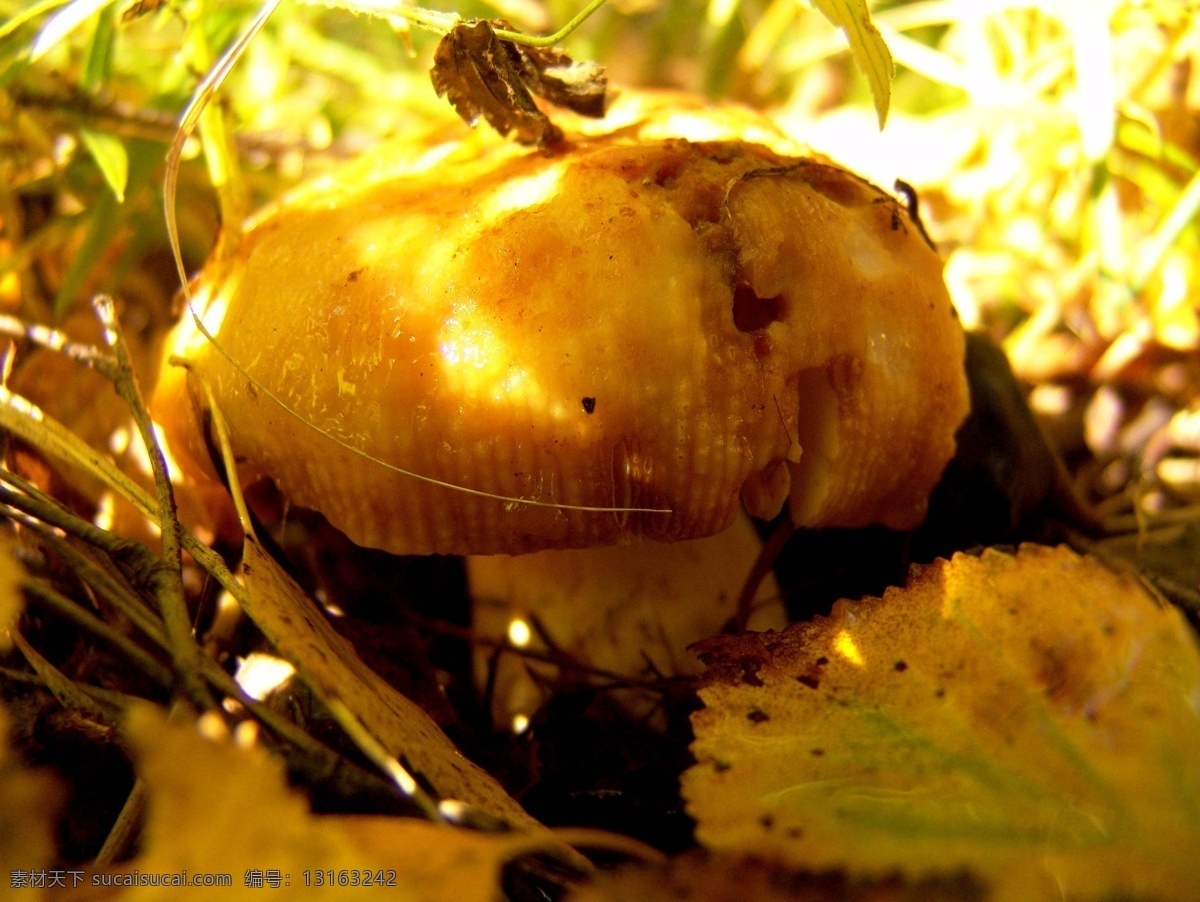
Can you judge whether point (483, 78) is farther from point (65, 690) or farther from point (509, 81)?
point (65, 690)

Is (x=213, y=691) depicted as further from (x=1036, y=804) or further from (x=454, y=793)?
(x=1036, y=804)

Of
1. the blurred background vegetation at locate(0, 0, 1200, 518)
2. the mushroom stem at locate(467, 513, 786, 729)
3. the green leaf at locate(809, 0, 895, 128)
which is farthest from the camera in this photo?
the blurred background vegetation at locate(0, 0, 1200, 518)

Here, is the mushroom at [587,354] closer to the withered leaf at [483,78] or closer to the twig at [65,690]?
the withered leaf at [483,78]

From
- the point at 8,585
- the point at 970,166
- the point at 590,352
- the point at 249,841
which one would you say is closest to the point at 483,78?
the point at 590,352

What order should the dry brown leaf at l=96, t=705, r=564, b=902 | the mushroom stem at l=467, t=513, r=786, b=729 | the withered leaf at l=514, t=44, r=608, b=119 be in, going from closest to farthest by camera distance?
1. the dry brown leaf at l=96, t=705, r=564, b=902
2. the withered leaf at l=514, t=44, r=608, b=119
3. the mushroom stem at l=467, t=513, r=786, b=729

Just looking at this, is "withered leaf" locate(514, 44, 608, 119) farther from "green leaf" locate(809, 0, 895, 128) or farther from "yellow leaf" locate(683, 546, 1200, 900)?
"yellow leaf" locate(683, 546, 1200, 900)

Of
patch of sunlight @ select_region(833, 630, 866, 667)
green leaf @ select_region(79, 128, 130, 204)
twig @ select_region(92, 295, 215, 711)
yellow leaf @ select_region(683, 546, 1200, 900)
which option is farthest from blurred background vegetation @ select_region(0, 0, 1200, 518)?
patch of sunlight @ select_region(833, 630, 866, 667)

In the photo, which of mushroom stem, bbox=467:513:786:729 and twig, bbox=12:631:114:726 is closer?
twig, bbox=12:631:114:726

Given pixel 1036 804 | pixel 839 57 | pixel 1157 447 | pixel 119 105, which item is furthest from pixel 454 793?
pixel 839 57
